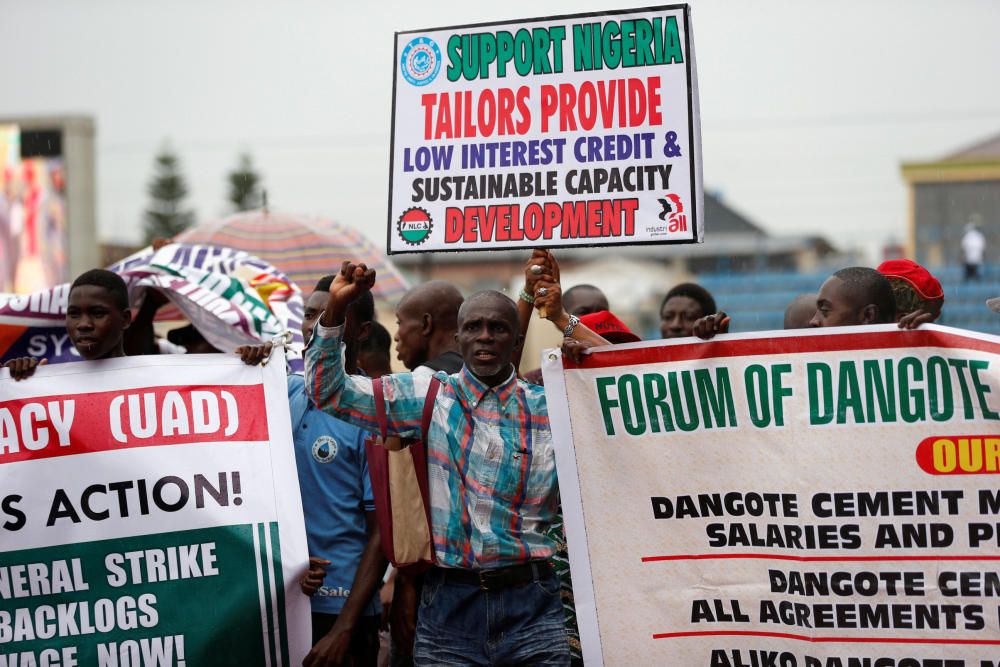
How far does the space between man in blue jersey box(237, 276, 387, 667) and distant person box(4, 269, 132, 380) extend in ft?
1.67

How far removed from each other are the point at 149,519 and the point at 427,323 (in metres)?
1.38

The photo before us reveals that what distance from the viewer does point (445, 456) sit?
13.6 ft

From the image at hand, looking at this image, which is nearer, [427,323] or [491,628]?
[491,628]

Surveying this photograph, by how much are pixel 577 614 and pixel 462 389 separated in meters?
0.88

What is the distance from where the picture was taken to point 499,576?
4059mm

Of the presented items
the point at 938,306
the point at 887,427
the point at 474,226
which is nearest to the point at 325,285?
the point at 474,226

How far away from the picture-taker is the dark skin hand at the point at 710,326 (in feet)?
14.0

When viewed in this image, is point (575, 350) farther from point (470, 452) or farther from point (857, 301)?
point (857, 301)

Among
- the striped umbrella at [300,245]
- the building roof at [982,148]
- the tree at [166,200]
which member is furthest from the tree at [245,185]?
the striped umbrella at [300,245]

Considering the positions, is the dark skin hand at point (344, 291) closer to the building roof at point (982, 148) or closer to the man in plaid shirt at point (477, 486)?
the man in plaid shirt at point (477, 486)

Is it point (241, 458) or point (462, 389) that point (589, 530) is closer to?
point (462, 389)

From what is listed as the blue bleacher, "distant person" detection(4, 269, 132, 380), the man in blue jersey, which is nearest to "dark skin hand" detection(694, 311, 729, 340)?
the man in blue jersey

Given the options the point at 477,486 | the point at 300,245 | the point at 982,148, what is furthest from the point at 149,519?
the point at 982,148

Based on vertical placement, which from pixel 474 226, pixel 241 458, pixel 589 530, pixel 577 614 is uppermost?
pixel 474 226
